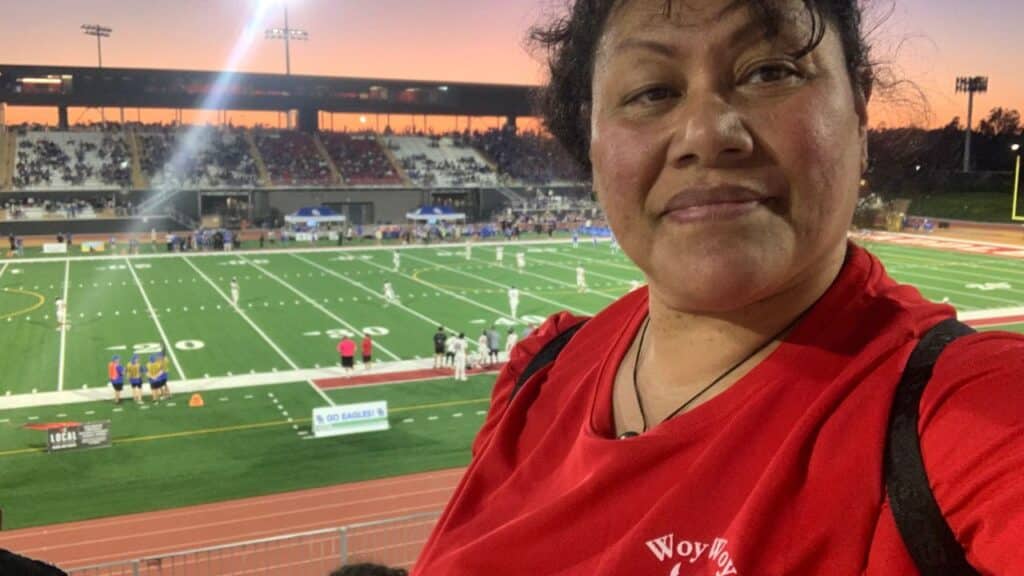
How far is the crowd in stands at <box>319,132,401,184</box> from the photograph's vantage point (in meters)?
53.5

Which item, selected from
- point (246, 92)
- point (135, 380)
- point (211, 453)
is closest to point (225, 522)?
point (211, 453)

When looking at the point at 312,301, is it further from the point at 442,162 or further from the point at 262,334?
the point at 442,162

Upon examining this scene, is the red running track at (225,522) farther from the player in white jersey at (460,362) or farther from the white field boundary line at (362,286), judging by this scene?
the white field boundary line at (362,286)

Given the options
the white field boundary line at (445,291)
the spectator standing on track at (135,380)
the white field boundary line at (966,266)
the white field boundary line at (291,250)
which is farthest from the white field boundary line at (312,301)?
the white field boundary line at (966,266)

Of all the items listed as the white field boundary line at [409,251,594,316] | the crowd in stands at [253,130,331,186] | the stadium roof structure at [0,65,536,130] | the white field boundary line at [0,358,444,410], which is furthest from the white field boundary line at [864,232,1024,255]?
the crowd in stands at [253,130,331,186]

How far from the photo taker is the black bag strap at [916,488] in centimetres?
82

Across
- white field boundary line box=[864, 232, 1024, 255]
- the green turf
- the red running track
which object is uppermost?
white field boundary line box=[864, 232, 1024, 255]

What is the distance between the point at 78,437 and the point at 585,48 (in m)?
12.5

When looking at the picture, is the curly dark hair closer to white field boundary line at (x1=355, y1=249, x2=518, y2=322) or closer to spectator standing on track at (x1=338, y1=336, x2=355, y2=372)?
spectator standing on track at (x1=338, y1=336, x2=355, y2=372)

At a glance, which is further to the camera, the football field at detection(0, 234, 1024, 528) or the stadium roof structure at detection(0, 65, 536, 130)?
the stadium roof structure at detection(0, 65, 536, 130)

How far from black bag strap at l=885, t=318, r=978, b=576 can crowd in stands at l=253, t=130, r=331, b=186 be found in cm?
5127

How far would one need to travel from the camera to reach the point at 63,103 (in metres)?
51.8

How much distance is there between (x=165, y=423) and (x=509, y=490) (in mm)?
13065

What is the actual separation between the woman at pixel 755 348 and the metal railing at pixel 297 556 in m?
6.92
